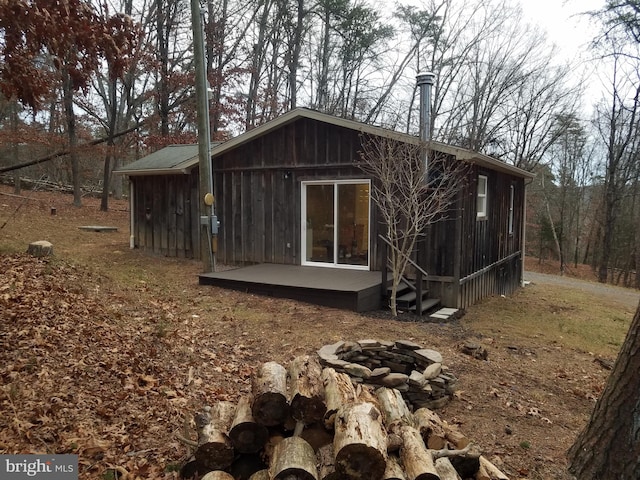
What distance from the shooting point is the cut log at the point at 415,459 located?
2395mm

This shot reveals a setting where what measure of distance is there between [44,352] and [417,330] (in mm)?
4719

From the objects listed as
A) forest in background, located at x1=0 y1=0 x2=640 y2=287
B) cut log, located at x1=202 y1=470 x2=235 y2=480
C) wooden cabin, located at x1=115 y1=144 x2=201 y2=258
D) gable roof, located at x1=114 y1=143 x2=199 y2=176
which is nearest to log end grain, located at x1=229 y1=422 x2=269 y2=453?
cut log, located at x1=202 y1=470 x2=235 y2=480

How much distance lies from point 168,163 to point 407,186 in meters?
7.18

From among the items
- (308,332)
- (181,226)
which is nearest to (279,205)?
(181,226)

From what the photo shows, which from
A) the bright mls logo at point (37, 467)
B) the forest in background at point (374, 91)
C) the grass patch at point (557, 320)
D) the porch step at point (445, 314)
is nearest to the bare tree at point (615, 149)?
the forest in background at point (374, 91)

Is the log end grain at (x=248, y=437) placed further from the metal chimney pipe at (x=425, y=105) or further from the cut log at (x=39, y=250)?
the cut log at (x=39, y=250)

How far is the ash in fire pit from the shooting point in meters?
4.01

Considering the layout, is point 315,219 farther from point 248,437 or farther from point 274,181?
point 248,437

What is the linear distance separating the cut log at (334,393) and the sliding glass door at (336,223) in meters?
5.97

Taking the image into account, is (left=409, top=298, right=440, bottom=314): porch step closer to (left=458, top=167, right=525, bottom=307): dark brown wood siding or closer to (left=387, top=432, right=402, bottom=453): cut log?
(left=458, top=167, right=525, bottom=307): dark brown wood siding

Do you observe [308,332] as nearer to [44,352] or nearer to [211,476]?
[44,352]

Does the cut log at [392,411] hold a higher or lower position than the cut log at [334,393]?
lower

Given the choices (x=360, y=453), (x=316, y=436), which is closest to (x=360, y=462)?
(x=360, y=453)

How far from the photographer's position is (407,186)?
25.7 ft
